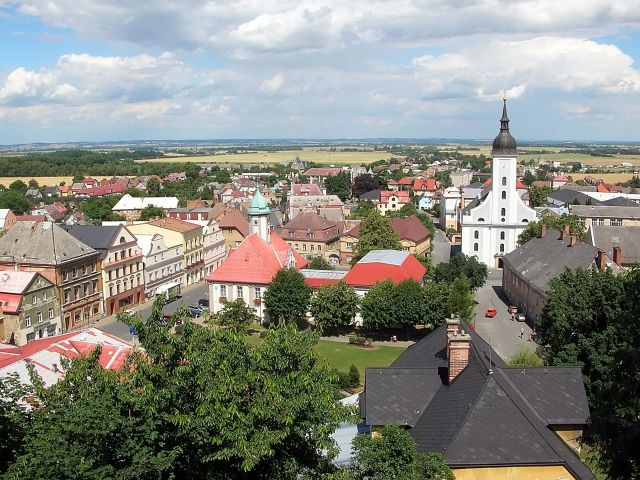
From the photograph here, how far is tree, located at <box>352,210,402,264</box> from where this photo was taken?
69.2 meters

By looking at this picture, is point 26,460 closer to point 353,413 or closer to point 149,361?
point 149,361

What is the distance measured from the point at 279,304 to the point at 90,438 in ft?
117

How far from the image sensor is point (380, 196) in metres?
137

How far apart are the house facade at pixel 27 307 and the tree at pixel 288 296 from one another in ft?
56.8

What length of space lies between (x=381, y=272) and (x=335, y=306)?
6.58 m

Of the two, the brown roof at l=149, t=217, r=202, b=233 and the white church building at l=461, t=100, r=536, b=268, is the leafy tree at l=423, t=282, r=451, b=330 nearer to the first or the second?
the brown roof at l=149, t=217, r=202, b=233

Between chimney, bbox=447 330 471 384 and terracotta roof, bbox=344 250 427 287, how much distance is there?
27.6 m

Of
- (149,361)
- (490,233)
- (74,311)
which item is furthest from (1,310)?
(490,233)

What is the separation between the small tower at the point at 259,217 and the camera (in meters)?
58.1

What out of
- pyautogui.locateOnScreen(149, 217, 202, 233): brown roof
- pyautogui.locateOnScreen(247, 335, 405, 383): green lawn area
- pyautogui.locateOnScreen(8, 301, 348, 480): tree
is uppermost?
pyautogui.locateOnScreen(8, 301, 348, 480): tree

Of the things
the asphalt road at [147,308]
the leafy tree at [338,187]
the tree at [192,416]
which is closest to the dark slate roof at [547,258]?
the asphalt road at [147,308]

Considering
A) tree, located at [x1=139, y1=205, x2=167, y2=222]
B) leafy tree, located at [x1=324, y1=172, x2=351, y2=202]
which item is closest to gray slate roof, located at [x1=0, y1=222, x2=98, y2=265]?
tree, located at [x1=139, y1=205, x2=167, y2=222]

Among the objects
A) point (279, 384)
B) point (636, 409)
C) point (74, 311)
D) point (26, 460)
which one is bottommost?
point (74, 311)

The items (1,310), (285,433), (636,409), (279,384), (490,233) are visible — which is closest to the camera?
(285,433)
